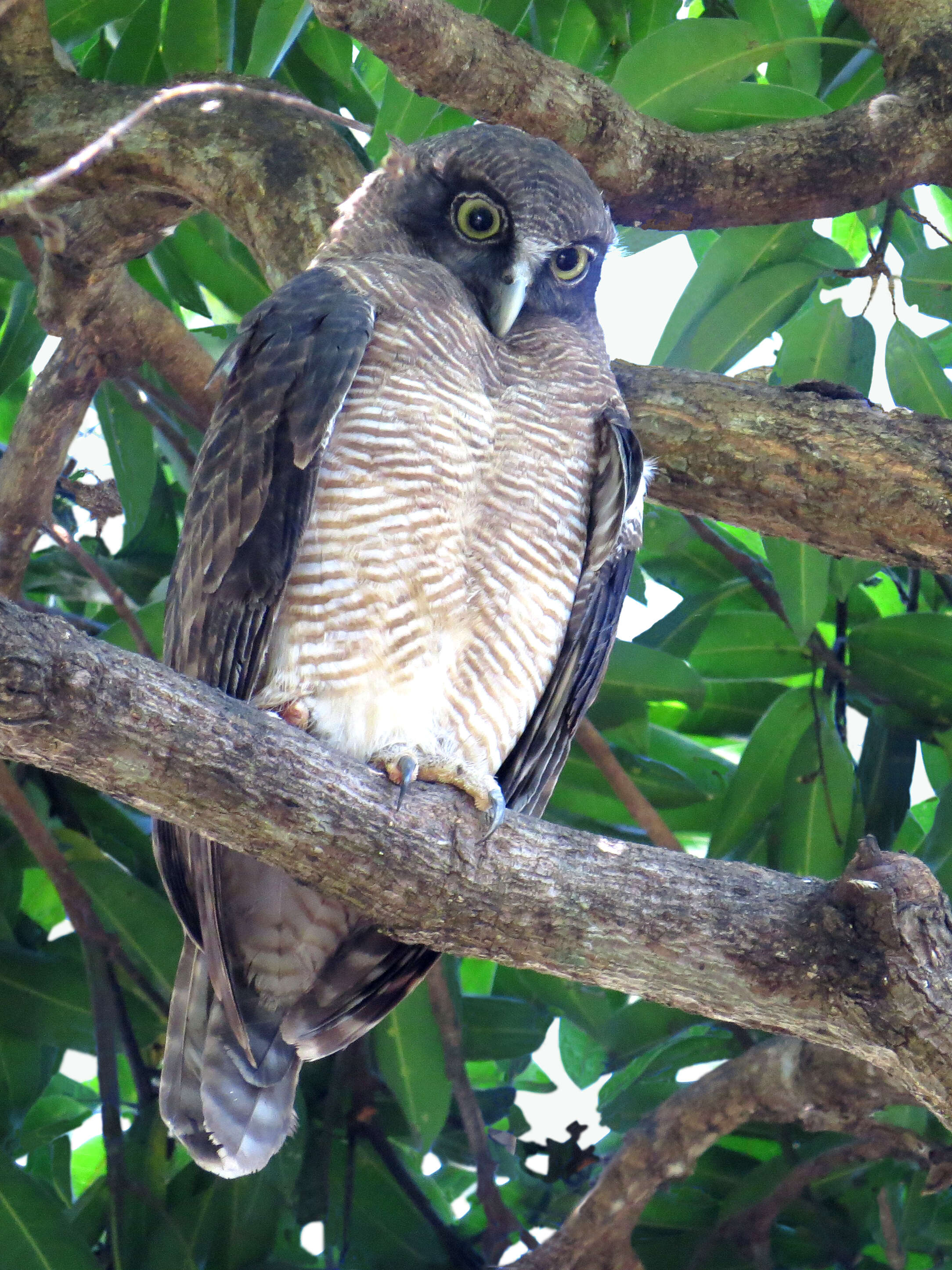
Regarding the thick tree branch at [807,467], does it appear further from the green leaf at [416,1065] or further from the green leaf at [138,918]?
the green leaf at [138,918]

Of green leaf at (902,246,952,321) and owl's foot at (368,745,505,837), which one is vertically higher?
green leaf at (902,246,952,321)

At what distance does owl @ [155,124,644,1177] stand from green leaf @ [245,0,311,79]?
2.38ft

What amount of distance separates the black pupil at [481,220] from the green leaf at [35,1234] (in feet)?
9.37

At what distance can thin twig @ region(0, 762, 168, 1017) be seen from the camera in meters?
3.78

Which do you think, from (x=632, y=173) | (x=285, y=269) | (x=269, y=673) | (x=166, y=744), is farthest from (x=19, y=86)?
(x=166, y=744)

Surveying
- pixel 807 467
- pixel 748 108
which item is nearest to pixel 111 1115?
pixel 807 467

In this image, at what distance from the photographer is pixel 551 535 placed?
3250 millimetres

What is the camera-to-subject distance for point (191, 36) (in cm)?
403

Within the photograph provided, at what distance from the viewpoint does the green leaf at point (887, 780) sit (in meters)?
4.18

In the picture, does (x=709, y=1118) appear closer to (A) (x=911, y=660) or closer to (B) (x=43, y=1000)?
(A) (x=911, y=660)

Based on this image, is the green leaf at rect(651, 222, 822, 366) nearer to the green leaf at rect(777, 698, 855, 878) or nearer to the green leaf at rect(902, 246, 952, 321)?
the green leaf at rect(902, 246, 952, 321)

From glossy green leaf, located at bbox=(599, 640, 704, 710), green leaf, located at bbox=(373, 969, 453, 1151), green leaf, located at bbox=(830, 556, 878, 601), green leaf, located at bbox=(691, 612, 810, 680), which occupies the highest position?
green leaf, located at bbox=(830, 556, 878, 601)

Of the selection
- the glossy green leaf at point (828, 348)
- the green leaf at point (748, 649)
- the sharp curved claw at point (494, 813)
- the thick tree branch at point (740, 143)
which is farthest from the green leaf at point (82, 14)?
the sharp curved claw at point (494, 813)

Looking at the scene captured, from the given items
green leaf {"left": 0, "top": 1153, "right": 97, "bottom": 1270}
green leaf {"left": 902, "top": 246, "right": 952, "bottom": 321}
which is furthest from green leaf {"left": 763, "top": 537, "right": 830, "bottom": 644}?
green leaf {"left": 0, "top": 1153, "right": 97, "bottom": 1270}
